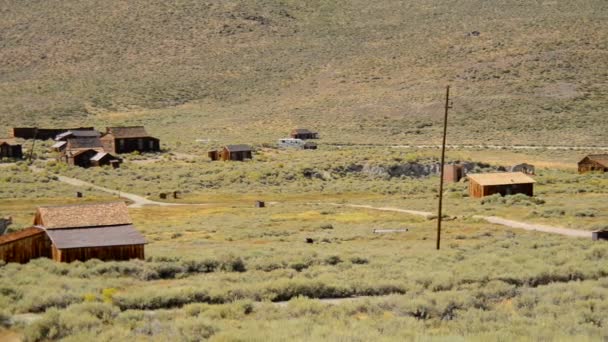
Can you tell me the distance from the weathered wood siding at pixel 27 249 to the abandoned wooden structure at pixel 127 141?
193 feet

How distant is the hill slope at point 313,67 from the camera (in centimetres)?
11369

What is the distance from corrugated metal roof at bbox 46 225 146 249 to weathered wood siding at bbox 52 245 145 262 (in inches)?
5.9

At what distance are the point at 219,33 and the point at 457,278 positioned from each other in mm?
142950

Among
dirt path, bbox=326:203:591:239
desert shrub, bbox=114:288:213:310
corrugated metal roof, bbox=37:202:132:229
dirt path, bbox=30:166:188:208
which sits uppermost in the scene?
corrugated metal roof, bbox=37:202:132:229

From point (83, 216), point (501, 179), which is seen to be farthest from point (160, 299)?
point (501, 179)

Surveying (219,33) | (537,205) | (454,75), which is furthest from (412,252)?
(219,33)

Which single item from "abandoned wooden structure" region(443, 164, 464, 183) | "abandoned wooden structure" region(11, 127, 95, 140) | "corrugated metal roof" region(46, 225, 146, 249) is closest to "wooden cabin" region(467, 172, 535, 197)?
"abandoned wooden structure" region(443, 164, 464, 183)

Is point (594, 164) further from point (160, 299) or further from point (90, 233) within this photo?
point (160, 299)

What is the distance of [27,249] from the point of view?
1104 inches

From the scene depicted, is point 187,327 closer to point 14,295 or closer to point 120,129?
point 14,295

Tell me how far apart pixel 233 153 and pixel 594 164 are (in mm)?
36487

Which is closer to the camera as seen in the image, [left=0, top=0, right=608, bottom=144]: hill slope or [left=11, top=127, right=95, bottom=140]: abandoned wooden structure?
[left=11, top=127, right=95, bottom=140]: abandoned wooden structure

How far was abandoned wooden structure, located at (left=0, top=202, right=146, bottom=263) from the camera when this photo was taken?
27.6m

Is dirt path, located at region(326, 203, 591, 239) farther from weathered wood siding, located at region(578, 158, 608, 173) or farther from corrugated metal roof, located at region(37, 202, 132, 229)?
weathered wood siding, located at region(578, 158, 608, 173)
